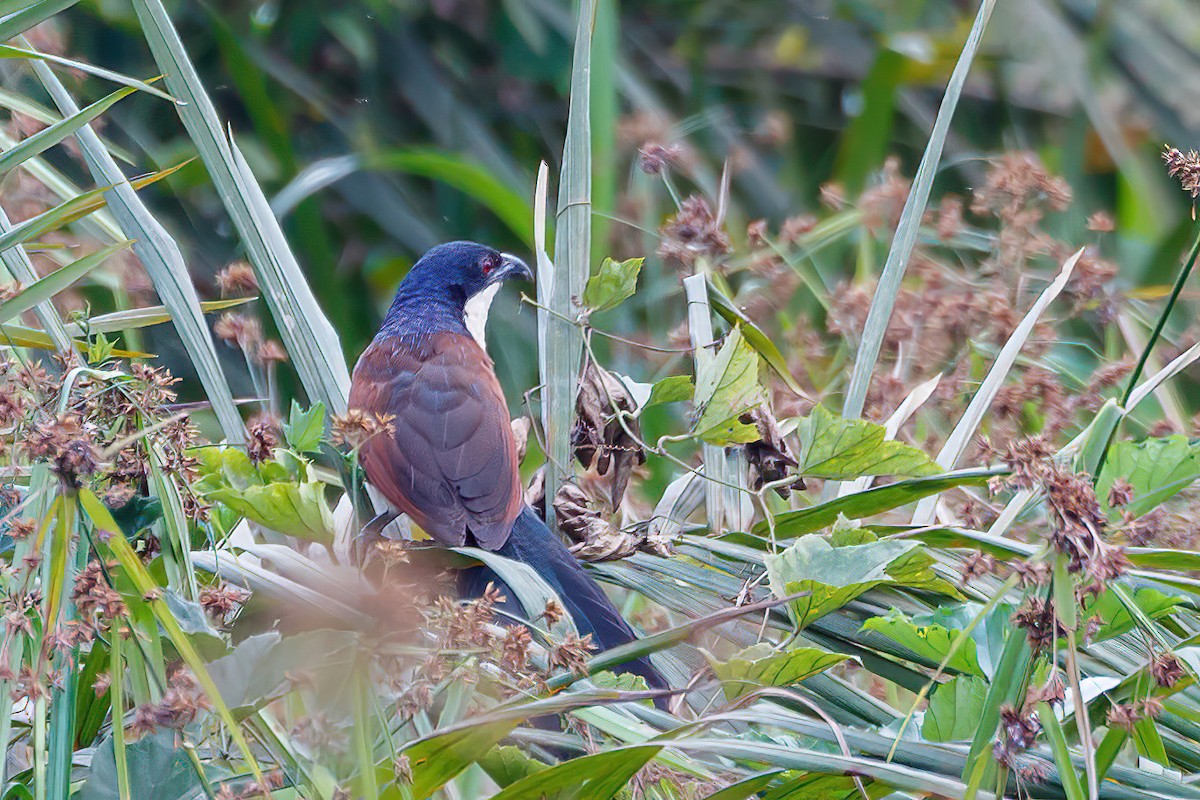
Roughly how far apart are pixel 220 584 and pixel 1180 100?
4.42 meters

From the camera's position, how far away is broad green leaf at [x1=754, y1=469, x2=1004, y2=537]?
1155 mm

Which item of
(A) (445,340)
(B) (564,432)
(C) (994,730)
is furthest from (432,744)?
(A) (445,340)

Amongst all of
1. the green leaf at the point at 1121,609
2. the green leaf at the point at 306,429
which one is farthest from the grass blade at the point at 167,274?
the green leaf at the point at 1121,609

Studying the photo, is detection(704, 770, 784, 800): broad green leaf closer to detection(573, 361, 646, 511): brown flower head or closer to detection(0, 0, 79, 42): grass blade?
detection(573, 361, 646, 511): brown flower head

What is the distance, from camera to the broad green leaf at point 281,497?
102 cm

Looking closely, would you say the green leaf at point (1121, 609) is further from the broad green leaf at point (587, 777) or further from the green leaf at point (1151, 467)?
the broad green leaf at point (587, 777)

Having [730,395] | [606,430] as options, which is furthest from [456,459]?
[730,395]

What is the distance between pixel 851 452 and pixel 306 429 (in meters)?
0.49

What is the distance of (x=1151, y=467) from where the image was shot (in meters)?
1.00

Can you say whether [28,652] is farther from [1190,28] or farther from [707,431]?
[1190,28]

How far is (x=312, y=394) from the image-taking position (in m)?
1.35

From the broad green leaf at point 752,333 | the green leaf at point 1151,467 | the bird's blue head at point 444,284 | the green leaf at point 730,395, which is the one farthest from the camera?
the bird's blue head at point 444,284

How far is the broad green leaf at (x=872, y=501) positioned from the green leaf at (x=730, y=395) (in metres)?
0.09

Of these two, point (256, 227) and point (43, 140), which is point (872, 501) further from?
point (43, 140)
